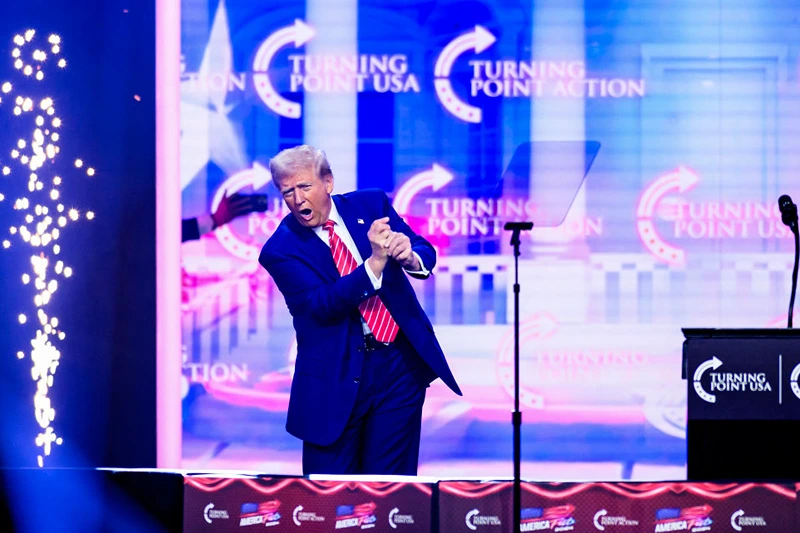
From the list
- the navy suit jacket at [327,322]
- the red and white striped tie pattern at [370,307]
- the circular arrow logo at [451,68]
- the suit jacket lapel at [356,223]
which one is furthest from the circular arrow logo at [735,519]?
the circular arrow logo at [451,68]

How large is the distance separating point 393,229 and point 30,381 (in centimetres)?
207

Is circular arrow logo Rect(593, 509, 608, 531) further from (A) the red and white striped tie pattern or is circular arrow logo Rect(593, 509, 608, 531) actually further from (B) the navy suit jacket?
(A) the red and white striped tie pattern

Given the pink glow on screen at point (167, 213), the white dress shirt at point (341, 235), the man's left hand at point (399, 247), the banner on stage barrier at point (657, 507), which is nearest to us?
the banner on stage barrier at point (657, 507)

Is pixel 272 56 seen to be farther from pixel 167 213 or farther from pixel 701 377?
pixel 701 377

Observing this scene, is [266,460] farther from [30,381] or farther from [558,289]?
[558,289]

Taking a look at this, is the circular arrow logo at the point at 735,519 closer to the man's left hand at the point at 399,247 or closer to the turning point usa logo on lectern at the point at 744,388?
the turning point usa logo on lectern at the point at 744,388

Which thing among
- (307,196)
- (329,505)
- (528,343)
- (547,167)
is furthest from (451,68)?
(329,505)

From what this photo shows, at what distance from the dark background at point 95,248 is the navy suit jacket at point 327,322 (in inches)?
62.6

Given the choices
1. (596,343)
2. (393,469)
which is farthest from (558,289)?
(393,469)

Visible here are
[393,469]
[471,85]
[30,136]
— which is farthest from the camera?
[471,85]

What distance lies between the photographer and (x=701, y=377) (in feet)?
10.1

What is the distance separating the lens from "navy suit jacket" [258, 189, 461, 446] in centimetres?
341

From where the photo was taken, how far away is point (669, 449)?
5.35 m

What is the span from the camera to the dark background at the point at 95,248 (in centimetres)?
448
